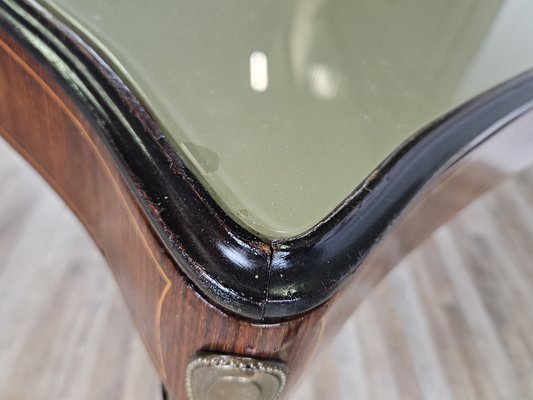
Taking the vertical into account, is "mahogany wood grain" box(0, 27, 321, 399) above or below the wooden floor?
below

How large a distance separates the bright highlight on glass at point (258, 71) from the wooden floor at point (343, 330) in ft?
1.80

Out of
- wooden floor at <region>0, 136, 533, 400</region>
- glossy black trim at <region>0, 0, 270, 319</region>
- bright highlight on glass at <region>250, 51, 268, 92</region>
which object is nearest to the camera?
glossy black trim at <region>0, 0, 270, 319</region>

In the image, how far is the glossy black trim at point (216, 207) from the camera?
35cm

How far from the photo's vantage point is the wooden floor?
0.96m

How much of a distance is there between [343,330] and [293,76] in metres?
0.67

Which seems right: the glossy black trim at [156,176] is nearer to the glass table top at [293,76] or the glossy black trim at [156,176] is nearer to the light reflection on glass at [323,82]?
the glass table top at [293,76]

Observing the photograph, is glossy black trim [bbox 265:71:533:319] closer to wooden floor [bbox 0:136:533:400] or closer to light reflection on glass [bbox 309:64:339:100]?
light reflection on glass [bbox 309:64:339:100]

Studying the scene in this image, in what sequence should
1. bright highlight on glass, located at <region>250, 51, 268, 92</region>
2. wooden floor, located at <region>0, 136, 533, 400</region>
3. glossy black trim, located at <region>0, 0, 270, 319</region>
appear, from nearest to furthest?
glossy black trim, located at <region>0, 0, 270, 319</region>, bright highlight on glass, located at <region>250, 51, 268, 92</region>, wooden floor, located at <region>0, 136, 533, 400</region>

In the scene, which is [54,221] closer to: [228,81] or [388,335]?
[388,335]

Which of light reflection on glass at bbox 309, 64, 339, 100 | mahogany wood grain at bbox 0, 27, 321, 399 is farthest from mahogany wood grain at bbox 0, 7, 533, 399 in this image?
light reflection on glass at bbox 309, 64, 339, 100

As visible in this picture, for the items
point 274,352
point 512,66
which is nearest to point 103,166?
point 274,352

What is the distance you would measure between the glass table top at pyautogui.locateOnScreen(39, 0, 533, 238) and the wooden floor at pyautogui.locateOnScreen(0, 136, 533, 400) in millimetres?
533

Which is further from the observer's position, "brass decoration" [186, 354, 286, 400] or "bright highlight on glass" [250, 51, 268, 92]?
"bright highlight on glass" [250, 51, 268, 92]

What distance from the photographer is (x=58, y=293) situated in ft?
3.46
